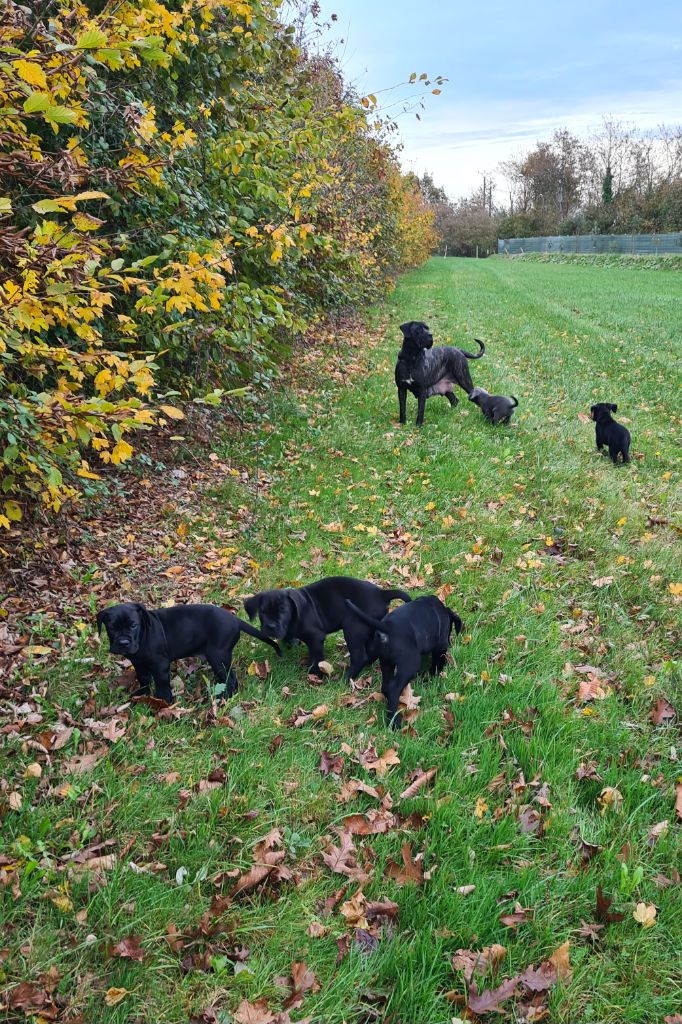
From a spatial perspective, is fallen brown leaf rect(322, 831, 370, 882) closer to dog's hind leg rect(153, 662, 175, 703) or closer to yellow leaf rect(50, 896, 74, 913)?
yellow leaf rect(50, 896, 74, 913)

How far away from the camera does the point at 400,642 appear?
12.4 ft

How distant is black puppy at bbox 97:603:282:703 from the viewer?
3.80 meters

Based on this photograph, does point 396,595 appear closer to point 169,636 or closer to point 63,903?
point 169,636

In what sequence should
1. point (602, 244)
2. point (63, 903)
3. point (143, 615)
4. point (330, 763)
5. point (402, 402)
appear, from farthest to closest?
point (602, 244)
point (402, 402)
point (143, 615)
point (330, 763)
point (63, 903)

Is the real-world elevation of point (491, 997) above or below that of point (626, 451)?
below

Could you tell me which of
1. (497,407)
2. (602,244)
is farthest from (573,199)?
(497,407)

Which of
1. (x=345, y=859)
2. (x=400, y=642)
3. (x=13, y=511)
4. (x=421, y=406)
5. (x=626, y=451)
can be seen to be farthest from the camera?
(x=421, y=406)

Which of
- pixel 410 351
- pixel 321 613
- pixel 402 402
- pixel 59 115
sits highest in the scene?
pixel 59 115

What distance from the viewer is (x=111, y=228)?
6500 mm

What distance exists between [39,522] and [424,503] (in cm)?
377

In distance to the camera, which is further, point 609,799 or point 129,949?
point 609,799

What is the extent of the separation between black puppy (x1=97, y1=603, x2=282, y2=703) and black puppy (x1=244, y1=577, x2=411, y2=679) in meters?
0.17

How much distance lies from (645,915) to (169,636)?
2831 millimetres

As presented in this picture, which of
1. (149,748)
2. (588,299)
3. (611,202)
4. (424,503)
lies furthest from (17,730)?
(611,202)
